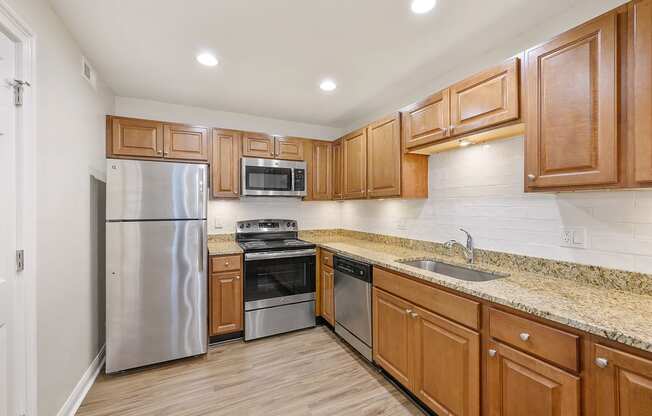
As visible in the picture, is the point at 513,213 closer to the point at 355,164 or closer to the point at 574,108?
the point at 574,108

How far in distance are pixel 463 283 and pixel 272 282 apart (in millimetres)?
2017

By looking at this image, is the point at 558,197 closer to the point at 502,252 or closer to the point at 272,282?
the point at 502,252

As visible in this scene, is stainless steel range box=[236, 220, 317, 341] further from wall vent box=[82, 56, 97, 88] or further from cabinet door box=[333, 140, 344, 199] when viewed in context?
wall vent box=[82, 56, 97, 88]

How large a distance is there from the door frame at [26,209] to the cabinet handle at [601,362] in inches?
100

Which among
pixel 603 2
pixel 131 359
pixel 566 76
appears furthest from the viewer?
pixel 131 359

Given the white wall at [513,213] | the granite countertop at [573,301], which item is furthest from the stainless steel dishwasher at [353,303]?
the white wall at [513,213]

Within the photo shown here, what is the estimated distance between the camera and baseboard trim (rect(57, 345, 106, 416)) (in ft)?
6.17

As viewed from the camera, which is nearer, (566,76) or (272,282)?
(566,76)

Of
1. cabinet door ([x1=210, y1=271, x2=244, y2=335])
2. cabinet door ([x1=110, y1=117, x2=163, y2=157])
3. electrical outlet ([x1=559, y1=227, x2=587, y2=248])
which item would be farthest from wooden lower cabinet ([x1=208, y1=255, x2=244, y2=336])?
electrical outlet ([x1=559, y1=227, x2=587, y2=248])

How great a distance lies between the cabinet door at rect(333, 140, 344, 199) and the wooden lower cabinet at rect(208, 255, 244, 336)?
4.83 feet

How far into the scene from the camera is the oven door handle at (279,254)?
2.98 m

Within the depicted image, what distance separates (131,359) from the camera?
7.94 ft

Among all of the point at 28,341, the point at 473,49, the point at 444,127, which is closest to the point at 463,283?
the point at 444,127

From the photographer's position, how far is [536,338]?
1.28 meters
